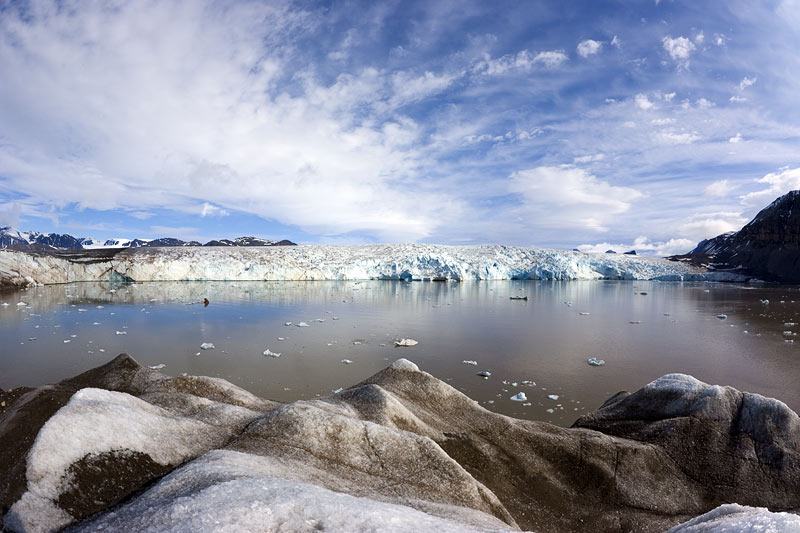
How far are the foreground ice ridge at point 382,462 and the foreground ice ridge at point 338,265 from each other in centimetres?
4823

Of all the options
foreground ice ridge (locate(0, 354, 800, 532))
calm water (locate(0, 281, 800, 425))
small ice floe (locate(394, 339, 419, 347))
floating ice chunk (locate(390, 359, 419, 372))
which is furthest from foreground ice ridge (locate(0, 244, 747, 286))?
floating ice chunk (locate(390, 359, 419, 372))

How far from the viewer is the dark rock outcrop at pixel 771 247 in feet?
229

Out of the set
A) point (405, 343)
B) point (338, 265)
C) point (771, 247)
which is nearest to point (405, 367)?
point (405, 343)

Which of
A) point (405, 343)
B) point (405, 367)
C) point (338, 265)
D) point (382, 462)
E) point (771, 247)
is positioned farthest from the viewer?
point (771, 247)

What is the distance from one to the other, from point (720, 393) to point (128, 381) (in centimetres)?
1112

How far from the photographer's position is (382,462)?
5.01 metres

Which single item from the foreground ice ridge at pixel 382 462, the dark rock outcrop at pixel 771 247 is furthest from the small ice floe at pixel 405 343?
the dark rock outcrop at pixel 771 247

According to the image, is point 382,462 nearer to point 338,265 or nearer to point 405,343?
point 405,343

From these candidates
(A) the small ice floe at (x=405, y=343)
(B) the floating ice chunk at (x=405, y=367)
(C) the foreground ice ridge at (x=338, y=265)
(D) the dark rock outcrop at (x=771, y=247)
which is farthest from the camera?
(D) the dark rock outcrop at (x=771, y=247)

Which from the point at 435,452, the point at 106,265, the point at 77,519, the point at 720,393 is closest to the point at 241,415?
the point at 77,519

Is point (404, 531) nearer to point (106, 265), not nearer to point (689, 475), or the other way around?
point (689, 475)

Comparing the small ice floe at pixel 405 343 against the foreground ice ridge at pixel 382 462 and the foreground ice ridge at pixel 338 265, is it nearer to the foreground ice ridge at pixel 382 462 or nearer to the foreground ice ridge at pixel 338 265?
the foreground ice ridge at pixel 382 462

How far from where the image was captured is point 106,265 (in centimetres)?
4975

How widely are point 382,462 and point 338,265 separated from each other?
54989mm
